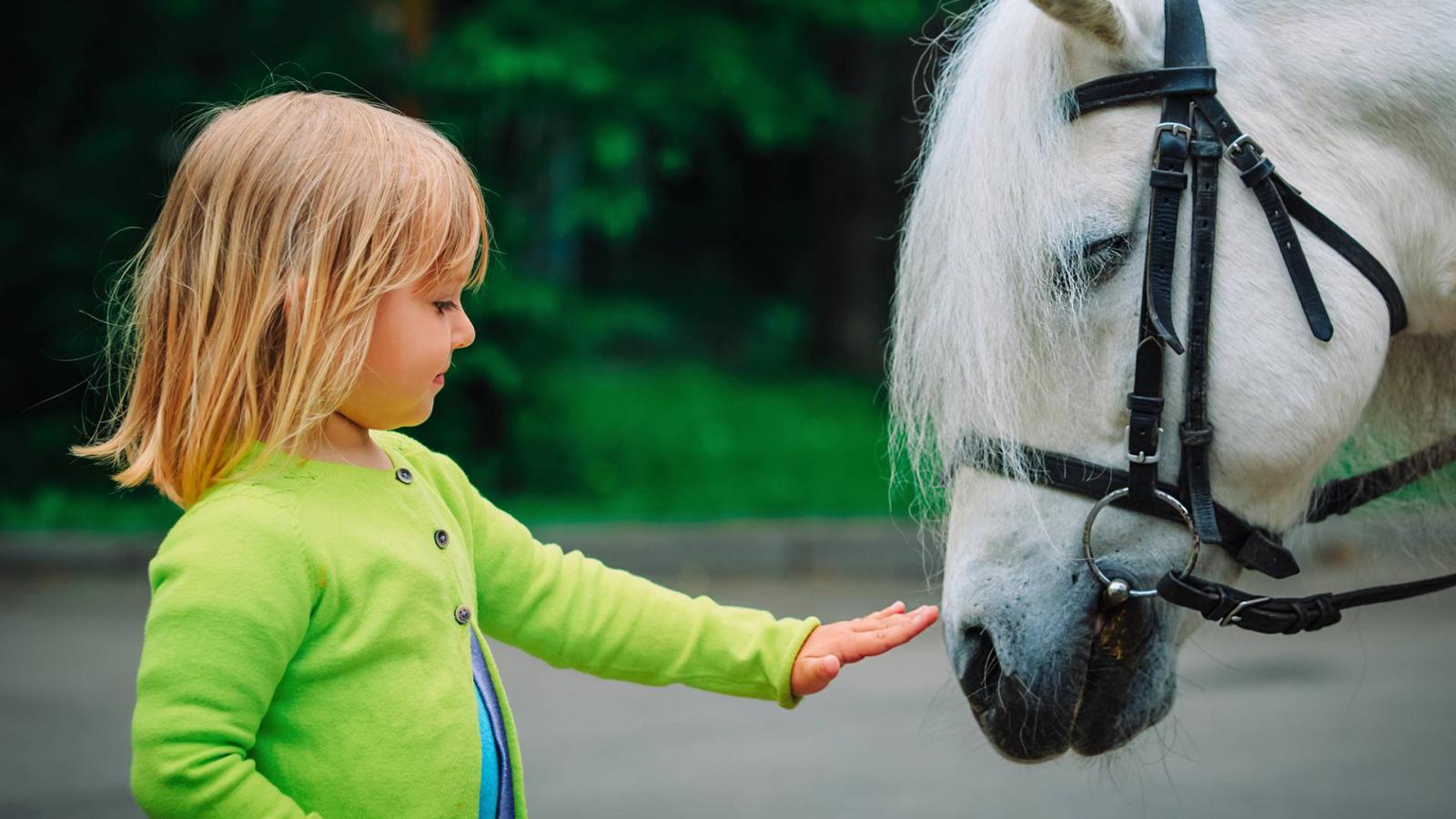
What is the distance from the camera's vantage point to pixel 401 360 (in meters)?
1.34

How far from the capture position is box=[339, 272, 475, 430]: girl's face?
4.37 feet

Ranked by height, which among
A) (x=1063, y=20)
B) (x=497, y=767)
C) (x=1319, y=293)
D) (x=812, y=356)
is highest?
(x=1063, y=20)

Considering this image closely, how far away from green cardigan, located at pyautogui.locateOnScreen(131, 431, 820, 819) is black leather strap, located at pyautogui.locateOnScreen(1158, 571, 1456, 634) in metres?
0.47

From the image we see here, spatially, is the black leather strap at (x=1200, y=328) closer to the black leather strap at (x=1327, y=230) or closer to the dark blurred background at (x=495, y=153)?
the black leather strap at (x=1327, y=230)

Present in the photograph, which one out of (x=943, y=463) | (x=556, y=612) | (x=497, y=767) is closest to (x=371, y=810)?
(x=497, y=767)

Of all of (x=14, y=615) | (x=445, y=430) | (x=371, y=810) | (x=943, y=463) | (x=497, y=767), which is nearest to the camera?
(x=371, y=810)

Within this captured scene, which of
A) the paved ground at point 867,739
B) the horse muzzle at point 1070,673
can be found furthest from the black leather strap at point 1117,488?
the paved ground at point 867,739

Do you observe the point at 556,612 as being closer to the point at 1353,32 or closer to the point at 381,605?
the point at 381,605

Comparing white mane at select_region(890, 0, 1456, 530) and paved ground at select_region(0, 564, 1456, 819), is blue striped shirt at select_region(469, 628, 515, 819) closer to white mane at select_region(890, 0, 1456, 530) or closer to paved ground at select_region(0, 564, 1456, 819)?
white mane at select_region(890, 0, 1456, 530)

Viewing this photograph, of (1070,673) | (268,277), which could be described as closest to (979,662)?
(1070,673)

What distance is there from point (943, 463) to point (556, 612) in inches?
20.5

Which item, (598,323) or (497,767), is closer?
(497,767)

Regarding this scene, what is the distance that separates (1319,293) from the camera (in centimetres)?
153

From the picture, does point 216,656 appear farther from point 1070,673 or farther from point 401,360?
Result: point 1070,673
